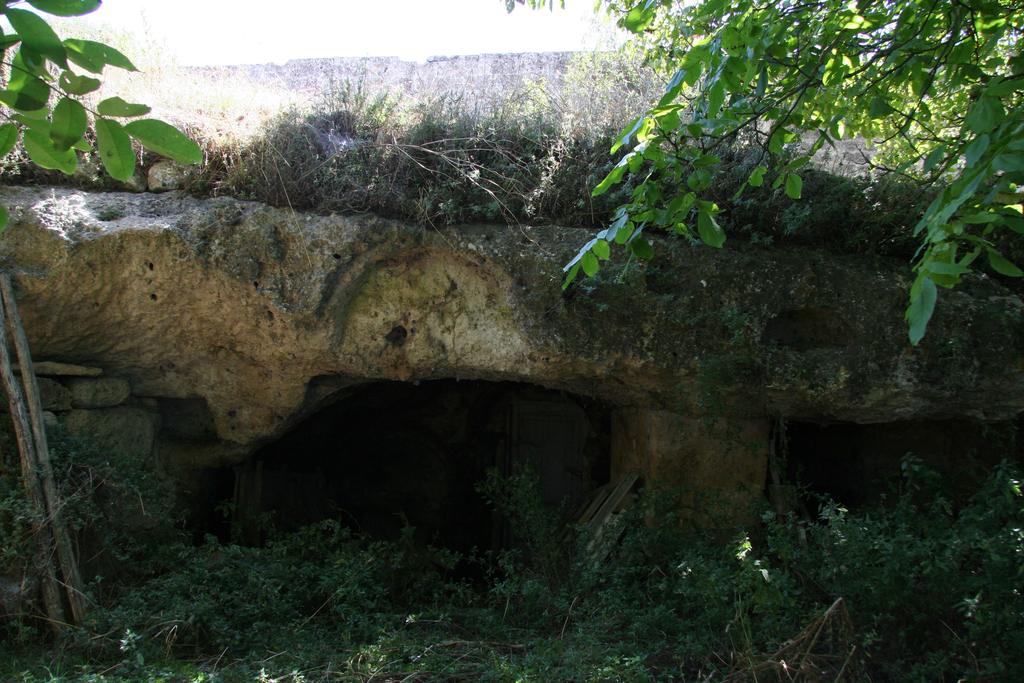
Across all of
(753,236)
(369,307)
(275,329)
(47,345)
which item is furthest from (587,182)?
(47,345)

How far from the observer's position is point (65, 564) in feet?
14.3

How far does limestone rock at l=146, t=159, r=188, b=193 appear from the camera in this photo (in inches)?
205

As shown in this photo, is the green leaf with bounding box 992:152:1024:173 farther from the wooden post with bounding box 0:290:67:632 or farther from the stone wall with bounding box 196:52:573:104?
the stone wall with bounding box 196:52:573:104

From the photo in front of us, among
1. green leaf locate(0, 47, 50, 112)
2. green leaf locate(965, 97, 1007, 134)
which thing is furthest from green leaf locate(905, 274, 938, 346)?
green leaf locate(0, 47, 50, 112)

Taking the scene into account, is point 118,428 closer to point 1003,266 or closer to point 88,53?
point 88,53

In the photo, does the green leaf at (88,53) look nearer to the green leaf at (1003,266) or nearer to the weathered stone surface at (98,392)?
the green leaf at (1003,266)

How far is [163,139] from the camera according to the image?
1.96 meters

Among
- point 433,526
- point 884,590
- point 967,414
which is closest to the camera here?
point 884,590

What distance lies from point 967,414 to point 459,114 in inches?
147

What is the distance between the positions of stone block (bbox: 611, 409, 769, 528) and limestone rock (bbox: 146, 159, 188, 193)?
334 centimetres

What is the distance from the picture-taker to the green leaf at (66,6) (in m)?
1.82

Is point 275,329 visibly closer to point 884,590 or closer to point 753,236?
point 753,236

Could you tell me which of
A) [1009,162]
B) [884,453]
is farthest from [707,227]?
[884,453]

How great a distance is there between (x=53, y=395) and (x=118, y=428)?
1.44 feet
